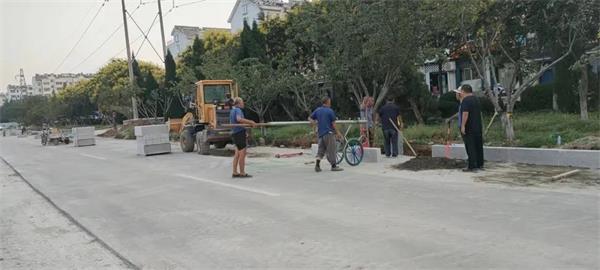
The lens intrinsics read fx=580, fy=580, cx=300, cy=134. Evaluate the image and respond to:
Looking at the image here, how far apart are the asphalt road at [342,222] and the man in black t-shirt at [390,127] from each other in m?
2.54

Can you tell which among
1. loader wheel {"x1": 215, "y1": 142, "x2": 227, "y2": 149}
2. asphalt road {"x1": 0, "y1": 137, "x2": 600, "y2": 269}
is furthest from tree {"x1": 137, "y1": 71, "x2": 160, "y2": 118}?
asphalt road {"x1": 0, "y1": 137, "x2": 600, "y2": 269}

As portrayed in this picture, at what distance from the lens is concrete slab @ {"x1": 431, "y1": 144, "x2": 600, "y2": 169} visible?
36.5ft

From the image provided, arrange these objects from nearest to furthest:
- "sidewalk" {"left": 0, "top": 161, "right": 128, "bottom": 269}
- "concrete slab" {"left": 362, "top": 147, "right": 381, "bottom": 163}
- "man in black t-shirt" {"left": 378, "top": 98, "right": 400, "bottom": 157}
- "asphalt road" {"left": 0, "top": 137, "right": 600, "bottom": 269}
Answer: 1. "asphalt road" {"left": 0, "top": 137, "right": 600, "bottom": 269}
2. "sidewalk" {"left": 0, "top": 161, "right": 128, "bottom": 269}
3. "concrete slab" {"left": 362, "top": 147, "right": 381, "bottom": 163}
4. "man in black t-shirt" {"left": 378, "top": 98, "right": 400, "bottom": 157}

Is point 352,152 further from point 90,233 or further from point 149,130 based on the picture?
point 149,130

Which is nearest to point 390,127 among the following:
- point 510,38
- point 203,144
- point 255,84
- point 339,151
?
point 339,151

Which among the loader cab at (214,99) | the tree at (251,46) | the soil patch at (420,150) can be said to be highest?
the tree at (251,46)

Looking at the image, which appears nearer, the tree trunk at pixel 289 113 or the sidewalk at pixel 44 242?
the sidewalk at pixel 44 242

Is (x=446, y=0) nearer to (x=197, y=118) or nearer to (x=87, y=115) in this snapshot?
(x=197, y=118)

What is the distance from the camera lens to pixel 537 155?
39.9 ft

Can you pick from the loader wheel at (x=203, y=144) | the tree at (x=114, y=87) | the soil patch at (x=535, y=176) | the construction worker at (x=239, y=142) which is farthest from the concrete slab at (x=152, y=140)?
the tree at (x=114, y=87)

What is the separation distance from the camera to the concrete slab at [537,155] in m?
11.1

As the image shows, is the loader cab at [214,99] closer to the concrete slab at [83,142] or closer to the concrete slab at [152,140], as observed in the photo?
the concrete slab at [152,140]

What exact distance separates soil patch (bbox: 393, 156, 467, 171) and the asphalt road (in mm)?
733

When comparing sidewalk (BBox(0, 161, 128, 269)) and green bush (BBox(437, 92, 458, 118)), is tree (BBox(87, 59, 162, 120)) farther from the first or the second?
sidewalk (BBox(0, 161, 128, 269))
